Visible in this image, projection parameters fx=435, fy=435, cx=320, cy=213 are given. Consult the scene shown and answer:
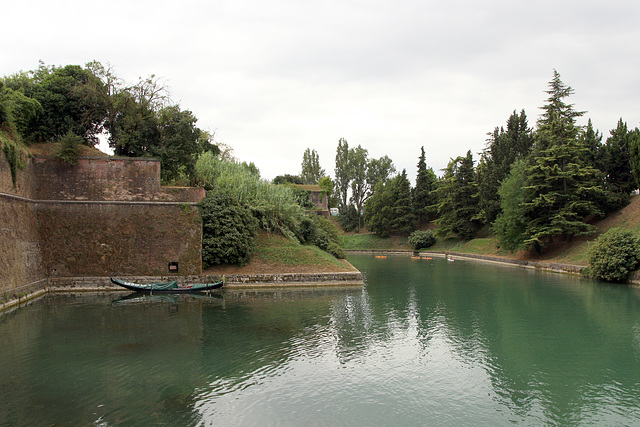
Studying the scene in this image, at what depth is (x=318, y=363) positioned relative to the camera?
10734mm

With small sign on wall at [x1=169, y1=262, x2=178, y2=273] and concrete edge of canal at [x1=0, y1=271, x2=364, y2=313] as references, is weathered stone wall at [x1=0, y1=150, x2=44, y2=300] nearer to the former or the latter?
concrete edge of canal at [x1=0, y1=271, x2=364, y2=313]

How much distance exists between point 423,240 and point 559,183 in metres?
22.5

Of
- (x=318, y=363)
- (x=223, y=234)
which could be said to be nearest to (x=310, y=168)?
(x=223, y=234)

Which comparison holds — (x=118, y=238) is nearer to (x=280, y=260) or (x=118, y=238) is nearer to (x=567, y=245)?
(x=280, y=260)

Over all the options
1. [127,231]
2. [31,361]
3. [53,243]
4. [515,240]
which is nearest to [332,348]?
[31,361]

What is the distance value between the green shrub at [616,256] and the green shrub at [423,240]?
31.1 m

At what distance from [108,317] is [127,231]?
7.47 meters

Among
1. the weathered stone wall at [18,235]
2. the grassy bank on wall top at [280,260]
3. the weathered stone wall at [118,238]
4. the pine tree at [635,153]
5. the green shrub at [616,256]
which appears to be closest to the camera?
the weathered stone wall at [18,235]

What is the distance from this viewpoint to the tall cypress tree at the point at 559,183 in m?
34.2

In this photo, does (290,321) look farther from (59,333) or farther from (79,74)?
(79,74)

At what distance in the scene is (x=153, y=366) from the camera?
33.7 ft

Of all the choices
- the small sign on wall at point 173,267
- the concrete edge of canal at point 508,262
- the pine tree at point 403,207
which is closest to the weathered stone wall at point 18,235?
the small sign on wall at point 173,267

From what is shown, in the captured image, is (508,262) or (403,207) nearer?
(508,262)

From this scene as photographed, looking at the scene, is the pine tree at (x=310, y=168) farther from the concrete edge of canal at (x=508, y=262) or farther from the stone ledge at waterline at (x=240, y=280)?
the stone ledge at waterline at (x=240, y=280)
